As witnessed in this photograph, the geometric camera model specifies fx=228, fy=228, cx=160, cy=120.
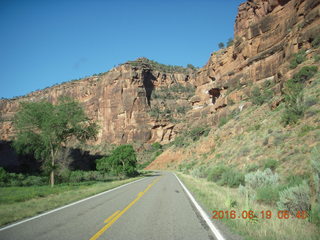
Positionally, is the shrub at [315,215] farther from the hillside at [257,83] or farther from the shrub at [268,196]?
the hillside at [257,83]

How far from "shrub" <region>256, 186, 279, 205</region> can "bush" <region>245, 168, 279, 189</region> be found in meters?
1.24

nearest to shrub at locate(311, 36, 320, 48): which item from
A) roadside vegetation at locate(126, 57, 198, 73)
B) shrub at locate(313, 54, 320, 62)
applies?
shrub at locate(313, 54, 320, 62)

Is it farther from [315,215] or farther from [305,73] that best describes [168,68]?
[315,215]

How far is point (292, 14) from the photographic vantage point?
1511 inches

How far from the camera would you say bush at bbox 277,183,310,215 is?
6.18 meters

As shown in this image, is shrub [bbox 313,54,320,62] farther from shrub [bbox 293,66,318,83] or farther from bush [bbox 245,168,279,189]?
bush [bbox 245,168,279,189]

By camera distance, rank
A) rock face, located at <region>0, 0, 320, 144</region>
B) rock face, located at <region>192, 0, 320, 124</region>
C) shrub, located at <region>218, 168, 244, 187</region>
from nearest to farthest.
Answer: shrub, located at <region>218, 168, 244, 187</region> < rock face, located at <region>192, 0, 320, 124</region> < rock face, located at <region>0, 0, 320, 144</region>

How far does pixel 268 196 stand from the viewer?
8586 millimetres

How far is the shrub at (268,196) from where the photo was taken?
8.39m

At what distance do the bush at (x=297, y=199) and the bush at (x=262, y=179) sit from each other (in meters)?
3.43

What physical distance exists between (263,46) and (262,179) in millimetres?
42734

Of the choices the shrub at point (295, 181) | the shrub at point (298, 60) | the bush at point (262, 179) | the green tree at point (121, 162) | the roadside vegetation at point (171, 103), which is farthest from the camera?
the roadside vegetation at point (171, 103)

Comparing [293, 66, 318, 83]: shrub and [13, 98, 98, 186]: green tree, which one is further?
[293, 66, 318, 83]: shrub

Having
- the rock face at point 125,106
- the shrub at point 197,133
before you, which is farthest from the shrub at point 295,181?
the rock face at point 125,106
